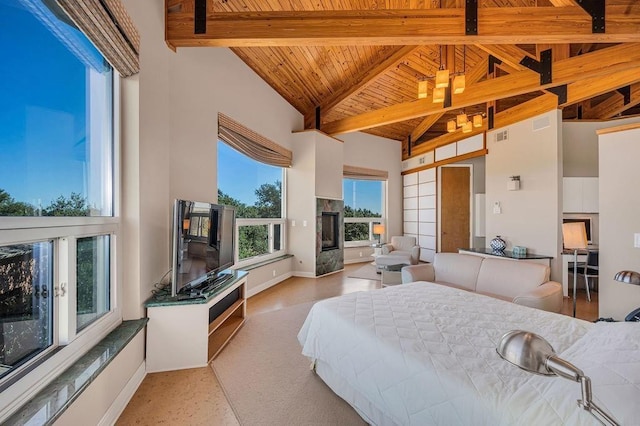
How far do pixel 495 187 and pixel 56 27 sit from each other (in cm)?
578

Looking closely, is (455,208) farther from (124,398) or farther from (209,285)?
(124,398)

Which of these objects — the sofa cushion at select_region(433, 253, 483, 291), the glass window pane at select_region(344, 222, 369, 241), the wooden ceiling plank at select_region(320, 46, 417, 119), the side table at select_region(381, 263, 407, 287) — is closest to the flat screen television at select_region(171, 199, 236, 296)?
the side table at select_region(381, 263, 407, 287)

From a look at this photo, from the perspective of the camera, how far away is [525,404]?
102cm

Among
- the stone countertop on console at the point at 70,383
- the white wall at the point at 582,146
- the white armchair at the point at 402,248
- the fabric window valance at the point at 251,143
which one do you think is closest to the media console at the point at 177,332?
the stone countertop on console at the point at 70,383

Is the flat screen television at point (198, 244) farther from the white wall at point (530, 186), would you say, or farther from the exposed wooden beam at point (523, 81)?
the white wall at point (530, 186)

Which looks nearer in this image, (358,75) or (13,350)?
(13,350)

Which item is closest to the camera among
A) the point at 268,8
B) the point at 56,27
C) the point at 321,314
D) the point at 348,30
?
the point at 56,27

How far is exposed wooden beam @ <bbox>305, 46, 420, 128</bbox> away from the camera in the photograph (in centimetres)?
434

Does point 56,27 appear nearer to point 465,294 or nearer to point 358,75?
point 465,294

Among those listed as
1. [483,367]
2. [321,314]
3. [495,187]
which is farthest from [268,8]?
[495,187]

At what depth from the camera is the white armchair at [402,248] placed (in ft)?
19.0

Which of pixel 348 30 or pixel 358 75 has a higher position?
pixel 358 75

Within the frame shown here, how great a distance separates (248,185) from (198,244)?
2178 mm

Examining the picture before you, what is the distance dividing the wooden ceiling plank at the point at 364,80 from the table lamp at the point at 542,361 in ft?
14.6
